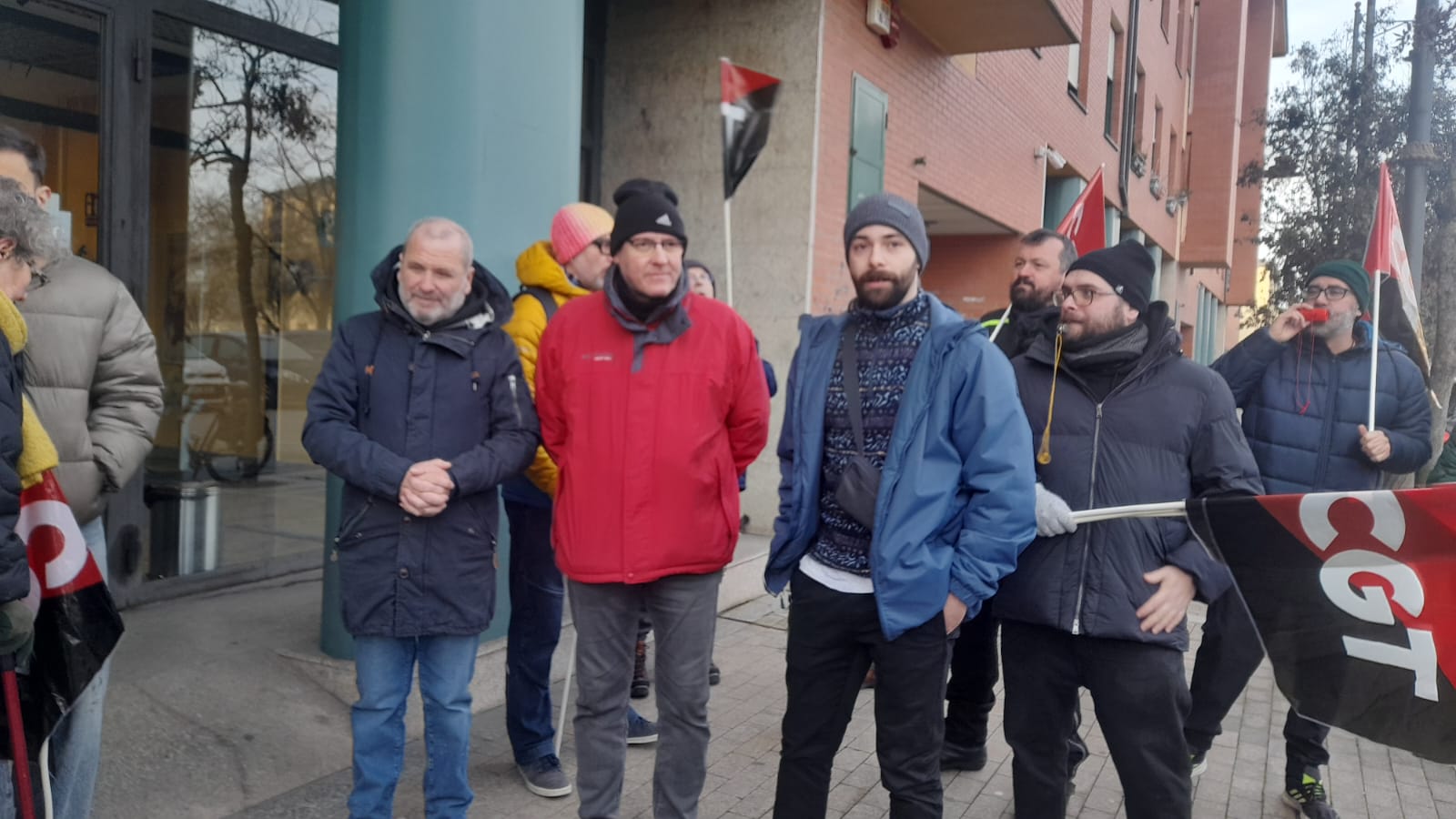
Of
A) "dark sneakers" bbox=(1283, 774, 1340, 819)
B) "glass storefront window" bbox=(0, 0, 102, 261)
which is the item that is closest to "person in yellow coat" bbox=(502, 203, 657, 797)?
"glass storefront window" bbox=(0, 0, 102, 261)

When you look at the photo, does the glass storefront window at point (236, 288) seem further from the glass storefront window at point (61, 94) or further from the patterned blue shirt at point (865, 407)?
the patterned blue shirt at point (865, 407)

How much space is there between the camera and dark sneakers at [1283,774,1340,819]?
380 cm

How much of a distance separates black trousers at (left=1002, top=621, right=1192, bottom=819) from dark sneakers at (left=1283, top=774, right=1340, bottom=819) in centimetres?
122

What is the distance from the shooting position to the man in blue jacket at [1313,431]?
3.88 m

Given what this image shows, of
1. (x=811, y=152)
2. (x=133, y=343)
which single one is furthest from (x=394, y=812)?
(x=811, y=152)

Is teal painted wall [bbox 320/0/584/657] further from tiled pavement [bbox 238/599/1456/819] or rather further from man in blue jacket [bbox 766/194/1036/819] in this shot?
man in blue jacket [bbox 766/194/1036/819]

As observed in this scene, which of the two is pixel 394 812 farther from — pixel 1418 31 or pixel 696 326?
pixel 1418 31

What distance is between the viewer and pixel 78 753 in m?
2.75

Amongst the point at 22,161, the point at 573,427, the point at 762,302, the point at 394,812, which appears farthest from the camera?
the point at 762,302

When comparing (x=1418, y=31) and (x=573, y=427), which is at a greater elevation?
(x=1418, y=31)

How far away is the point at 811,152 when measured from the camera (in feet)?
24.2

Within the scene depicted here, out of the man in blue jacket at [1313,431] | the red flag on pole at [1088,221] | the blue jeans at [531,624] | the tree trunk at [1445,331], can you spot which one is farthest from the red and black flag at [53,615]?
the tree trunk at [1445,331]

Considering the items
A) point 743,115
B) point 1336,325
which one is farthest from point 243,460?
point 1336,325

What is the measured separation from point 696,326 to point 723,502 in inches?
20.9
